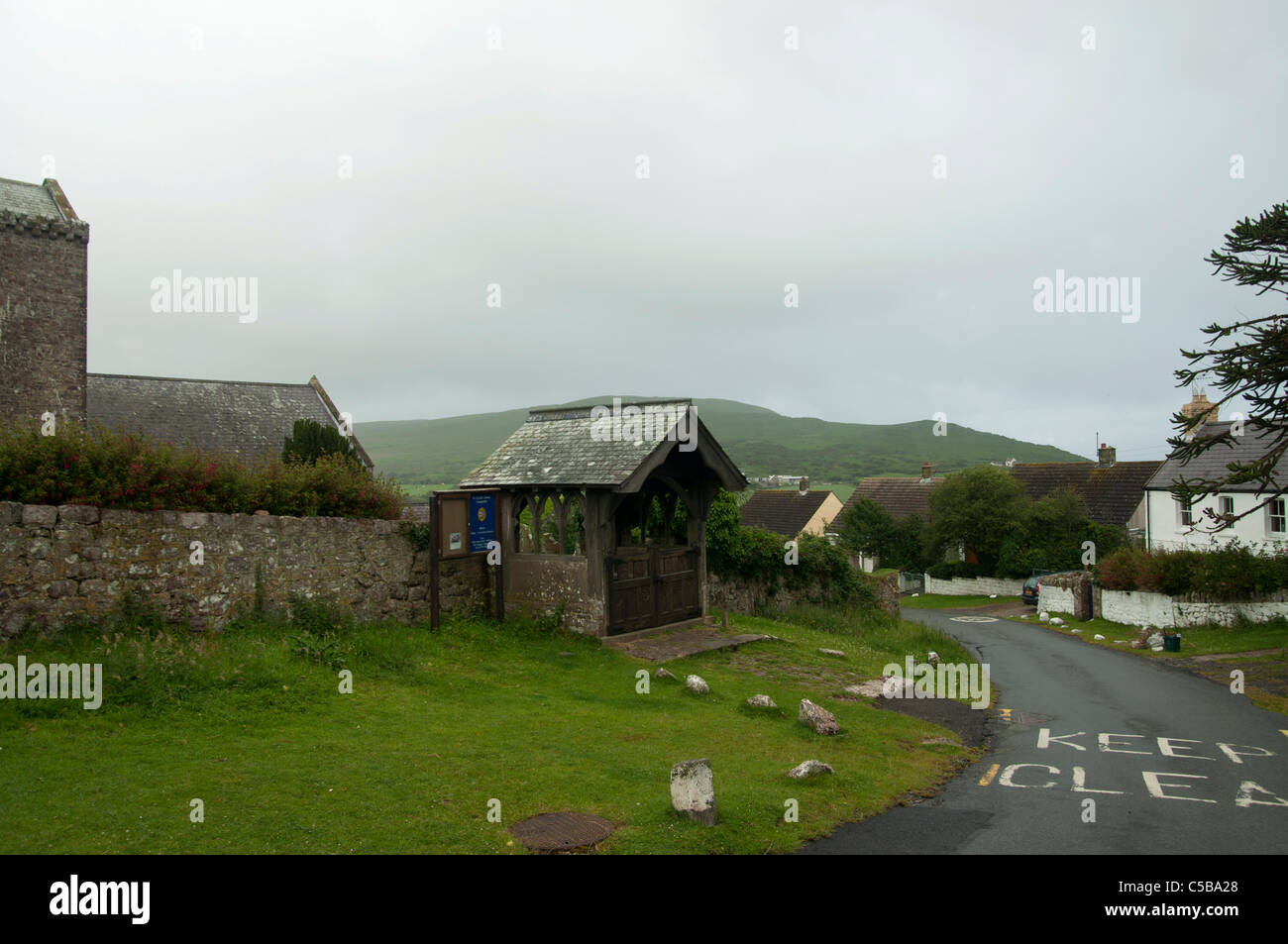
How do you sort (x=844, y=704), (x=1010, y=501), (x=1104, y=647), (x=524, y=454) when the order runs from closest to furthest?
(x=844, y=704)
(x=524, y=454)
(x=1104, y=647)
(x=1010, y=501)

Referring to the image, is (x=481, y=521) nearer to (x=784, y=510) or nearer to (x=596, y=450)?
(x=596, y=450)

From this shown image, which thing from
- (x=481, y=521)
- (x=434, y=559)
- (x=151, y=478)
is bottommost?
(x=434, y=559)

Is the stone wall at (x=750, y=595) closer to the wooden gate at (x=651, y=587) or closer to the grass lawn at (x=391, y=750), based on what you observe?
the wooden gate at (x=651, y=587)

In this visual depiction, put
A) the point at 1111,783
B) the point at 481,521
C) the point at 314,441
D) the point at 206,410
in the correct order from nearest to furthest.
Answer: the point at 1111,783
the point at 481,521
the point at 314,441
the point at 206,410

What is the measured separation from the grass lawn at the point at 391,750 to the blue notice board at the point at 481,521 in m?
2.46

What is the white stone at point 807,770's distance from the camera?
9086mm

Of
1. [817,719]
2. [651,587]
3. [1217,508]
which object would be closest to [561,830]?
[817,719]

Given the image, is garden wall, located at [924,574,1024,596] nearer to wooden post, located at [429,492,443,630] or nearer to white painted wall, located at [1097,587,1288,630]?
white painted wall, located at [1097,587,1288,630]

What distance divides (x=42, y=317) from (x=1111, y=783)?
29816 millimetres

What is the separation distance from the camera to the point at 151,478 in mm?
11766

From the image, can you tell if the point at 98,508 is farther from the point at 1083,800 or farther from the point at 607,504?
the point at 1083,800

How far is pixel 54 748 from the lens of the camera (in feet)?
26.3
